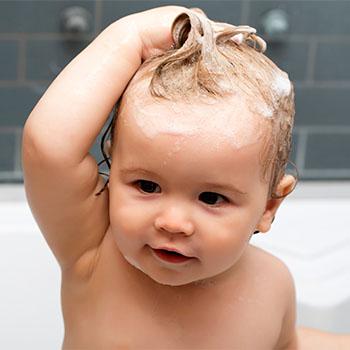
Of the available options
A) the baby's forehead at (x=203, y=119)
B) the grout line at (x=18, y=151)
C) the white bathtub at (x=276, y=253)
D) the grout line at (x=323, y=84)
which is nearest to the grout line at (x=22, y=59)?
the grout line at (x=18, y=151)

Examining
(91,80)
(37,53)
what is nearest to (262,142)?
(91,80)

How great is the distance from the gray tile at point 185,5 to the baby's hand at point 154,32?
2.36 ft

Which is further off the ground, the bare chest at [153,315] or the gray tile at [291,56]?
the gray tile at [291,56]

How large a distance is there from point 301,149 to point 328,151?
8cm

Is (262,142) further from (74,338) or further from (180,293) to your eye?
(74,338)

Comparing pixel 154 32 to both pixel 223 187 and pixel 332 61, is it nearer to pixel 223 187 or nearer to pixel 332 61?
pixel 223 187

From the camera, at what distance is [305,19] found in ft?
5.51

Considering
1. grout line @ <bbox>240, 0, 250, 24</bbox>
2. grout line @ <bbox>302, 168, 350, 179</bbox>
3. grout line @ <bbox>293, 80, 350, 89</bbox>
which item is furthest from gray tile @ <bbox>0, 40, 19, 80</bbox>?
grout line @ <bbox>302, 168, 350, 179</bbox>

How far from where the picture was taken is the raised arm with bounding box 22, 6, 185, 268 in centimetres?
78

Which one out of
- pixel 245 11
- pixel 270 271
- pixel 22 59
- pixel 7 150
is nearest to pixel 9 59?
pixel 22 59

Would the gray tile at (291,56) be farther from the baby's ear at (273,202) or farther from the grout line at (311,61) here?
the baby's ear at (273,202)

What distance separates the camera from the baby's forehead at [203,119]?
2.41 ft

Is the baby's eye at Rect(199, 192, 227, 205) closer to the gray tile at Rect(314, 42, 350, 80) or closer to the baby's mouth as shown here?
the baby's mouth

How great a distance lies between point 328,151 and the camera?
1.86 m
